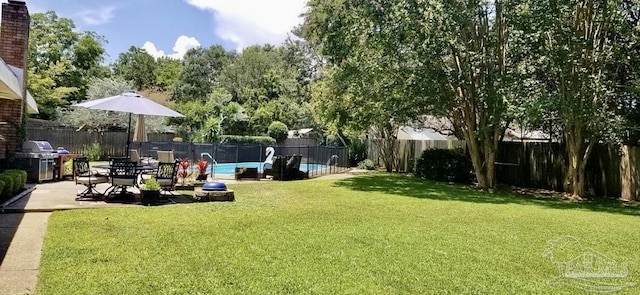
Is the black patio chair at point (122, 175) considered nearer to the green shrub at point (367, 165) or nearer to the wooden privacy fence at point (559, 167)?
the wooden privacy fence at point (559, 167)

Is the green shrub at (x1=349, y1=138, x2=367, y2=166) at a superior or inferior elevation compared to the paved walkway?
superior

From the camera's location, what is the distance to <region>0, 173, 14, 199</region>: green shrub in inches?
263

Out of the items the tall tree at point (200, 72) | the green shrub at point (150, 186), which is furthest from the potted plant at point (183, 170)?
the tall tree at point (200, 72)

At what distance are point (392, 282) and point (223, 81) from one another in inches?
1433

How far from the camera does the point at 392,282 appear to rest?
3.75 m

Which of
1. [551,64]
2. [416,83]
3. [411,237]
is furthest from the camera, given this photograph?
[416,83]

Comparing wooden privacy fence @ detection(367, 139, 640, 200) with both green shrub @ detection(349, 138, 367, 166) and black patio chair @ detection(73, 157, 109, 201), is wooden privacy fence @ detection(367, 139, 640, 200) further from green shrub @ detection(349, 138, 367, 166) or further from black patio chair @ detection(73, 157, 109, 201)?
black patio chair @ detection(73, 157, 109, 201)

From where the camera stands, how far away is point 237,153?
15.4m

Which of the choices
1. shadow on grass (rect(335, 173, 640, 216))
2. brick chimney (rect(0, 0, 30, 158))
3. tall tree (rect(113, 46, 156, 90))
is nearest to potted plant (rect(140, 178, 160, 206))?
brick chimney (rect(0, 0, 30, 158))

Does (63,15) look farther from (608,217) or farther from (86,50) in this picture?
(608,217)

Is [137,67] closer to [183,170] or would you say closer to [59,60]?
[59,60]

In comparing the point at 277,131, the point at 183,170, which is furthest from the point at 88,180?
the point at 277,131

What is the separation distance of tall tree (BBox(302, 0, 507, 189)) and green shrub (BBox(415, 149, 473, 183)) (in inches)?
54.8

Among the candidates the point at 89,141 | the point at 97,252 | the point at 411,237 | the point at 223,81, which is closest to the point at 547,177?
the point at 411,237
